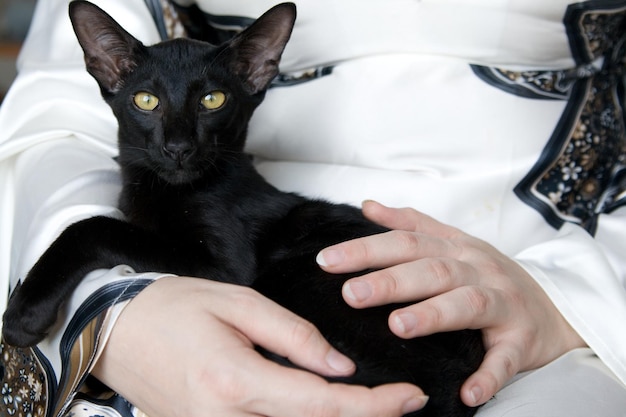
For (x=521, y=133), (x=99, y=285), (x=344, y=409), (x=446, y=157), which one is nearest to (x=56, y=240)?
(x=99, y=285)

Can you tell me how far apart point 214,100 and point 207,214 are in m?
0.15

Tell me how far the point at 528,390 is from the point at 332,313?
0.72 ft

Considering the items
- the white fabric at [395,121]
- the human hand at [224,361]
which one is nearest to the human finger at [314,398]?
the human hand at [224,361]

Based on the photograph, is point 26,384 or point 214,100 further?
point 214,100

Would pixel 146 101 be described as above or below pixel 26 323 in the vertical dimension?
above

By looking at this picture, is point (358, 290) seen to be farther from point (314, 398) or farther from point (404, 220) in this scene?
point (404, 220)

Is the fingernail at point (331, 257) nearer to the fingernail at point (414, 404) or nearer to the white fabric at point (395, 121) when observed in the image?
the fingernail at point (414, 404)

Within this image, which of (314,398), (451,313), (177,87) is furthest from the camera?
(177,87)

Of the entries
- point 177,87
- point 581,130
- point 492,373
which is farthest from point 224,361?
point 581,130

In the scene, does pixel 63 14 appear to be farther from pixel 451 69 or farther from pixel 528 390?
pixel 528 390

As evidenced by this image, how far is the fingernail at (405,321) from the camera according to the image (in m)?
0.69

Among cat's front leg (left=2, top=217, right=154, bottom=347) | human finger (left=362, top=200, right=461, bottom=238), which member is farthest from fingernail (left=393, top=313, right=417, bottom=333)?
cat's front leg (left=2, top=217, right=154, bottom=347)

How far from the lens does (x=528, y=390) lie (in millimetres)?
733

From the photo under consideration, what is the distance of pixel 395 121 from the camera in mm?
1023
